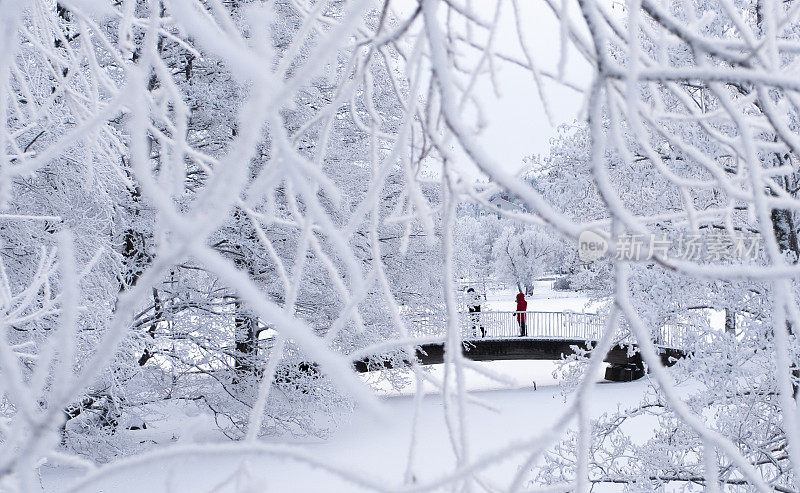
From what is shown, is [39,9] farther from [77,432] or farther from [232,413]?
[232,413]

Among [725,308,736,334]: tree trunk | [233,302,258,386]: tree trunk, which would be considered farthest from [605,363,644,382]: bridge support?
[233,302,258,386]: tree trunk

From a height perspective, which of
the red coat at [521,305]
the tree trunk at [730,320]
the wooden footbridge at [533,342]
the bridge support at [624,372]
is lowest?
the bridge support at [624,372]

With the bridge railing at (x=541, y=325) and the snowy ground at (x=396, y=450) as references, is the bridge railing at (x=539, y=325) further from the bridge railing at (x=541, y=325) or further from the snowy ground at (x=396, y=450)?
the snowy ground at (x=396, y=450)

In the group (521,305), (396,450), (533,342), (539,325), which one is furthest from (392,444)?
(539,325)

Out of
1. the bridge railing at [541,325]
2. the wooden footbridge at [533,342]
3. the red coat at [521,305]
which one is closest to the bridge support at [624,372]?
the wooden footbridge at [533,342]

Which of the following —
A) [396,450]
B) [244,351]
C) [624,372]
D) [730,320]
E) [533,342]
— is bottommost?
[396,450]

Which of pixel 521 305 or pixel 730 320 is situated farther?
pixel 521 305

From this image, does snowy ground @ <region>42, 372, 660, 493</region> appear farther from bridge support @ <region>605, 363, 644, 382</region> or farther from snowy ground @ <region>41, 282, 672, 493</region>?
bridge support @ <region>605, 363, 644, 382</region>

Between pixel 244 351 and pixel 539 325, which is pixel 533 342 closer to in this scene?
pixel 539 325

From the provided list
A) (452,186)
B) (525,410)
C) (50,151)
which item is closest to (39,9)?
(50,151)

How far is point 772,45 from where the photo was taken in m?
0.61

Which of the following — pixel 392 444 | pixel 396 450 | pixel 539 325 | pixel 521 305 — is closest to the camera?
pixel 396 450

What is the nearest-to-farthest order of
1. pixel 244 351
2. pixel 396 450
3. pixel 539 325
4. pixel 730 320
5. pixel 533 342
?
pixel 730 320, pixel 244 351, pixel 396 450, pixel 533 342, pixel 539 325

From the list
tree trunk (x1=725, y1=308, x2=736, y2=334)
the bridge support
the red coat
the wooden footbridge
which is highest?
tree trunk (x1=725, y1=308, x2=736, y2=334)
